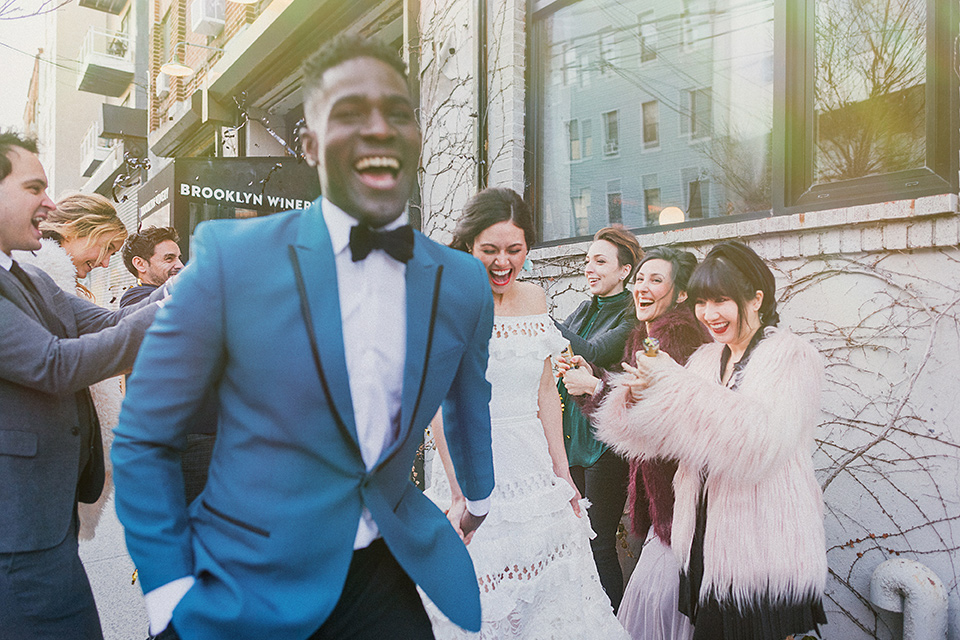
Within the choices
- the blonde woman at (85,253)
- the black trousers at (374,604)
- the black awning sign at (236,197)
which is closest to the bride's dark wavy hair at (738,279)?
the black trousers at (374,604)

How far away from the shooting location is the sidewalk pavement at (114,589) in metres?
3.96

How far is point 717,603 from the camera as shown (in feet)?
7.97

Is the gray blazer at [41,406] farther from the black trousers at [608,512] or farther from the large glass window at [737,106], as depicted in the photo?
the large glass window at [737,106]

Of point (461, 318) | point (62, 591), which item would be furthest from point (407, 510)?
point (62, 591)

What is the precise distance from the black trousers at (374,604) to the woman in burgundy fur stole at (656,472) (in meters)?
1.51

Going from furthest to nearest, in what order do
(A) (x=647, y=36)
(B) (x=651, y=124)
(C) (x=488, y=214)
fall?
(A) (x=647, y=36) < (B) (x=651, y=124) < (C) (x=488, y=214)

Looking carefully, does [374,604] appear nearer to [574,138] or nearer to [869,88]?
[869,88]

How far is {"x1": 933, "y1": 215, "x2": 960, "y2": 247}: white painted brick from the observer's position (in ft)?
9.05

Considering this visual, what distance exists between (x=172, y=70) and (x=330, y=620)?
11867 millimetres

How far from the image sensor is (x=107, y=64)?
19.4 metres

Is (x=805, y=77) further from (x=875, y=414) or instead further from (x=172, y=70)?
(x=172, y=70)

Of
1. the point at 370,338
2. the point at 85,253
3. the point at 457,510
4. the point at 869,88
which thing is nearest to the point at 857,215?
the point at 869,88

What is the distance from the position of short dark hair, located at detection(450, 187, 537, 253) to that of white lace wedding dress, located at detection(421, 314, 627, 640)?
39 cm

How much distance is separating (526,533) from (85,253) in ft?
8.06
